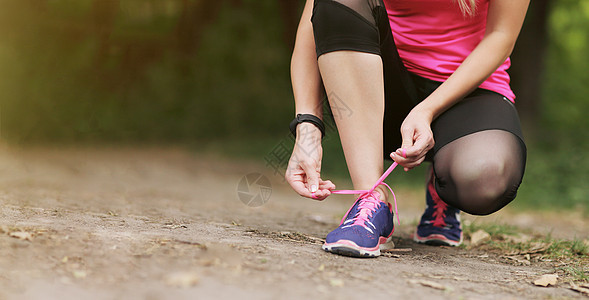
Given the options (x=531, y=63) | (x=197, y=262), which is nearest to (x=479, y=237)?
(x=197, y=262)

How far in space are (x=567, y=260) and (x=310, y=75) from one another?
105 centimetres

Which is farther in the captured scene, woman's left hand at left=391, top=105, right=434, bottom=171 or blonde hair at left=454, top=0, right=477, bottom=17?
blonde hair at left=454, top=0, right=477, bottom=17

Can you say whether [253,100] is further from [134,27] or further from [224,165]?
[224,165]

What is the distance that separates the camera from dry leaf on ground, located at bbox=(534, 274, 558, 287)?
1.37 metres

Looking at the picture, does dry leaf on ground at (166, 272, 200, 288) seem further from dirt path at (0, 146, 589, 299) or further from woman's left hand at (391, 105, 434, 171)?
woman's left hand at (391, 105, 434, 171)

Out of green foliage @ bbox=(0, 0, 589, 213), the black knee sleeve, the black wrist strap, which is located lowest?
green foliage @ bbox=(0, 0, 589, 213)

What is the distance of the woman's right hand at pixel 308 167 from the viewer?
1.55 meters

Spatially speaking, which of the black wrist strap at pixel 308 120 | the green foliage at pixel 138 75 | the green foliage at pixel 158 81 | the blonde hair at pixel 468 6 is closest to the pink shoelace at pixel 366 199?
the black wrist strap at pixel 308 120

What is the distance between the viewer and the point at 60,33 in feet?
23.7

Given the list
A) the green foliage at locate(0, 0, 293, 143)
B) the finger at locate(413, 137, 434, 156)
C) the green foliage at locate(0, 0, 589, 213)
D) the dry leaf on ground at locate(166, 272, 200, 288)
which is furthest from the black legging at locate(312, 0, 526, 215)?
the green foliage at locate(0, 0, 293, 143)

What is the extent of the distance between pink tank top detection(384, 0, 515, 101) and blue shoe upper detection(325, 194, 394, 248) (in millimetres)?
527

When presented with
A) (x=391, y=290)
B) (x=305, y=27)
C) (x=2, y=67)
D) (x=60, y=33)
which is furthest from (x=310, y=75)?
(x=60, y=33)

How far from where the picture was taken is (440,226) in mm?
2006

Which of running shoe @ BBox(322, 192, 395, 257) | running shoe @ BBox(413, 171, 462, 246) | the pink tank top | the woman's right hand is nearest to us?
running shoe @ BBox(322, 192, 395, 257)
